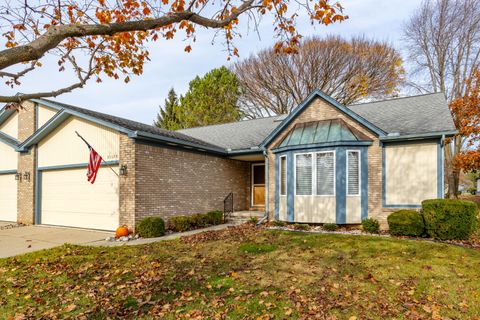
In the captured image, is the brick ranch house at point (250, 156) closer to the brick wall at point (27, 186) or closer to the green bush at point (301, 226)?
the brick wall at point (27, 186)

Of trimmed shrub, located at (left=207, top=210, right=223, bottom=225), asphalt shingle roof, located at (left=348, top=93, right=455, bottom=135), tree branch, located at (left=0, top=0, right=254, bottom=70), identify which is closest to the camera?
tree branch, located at (left=0, top=0, right=254, bottom=70)

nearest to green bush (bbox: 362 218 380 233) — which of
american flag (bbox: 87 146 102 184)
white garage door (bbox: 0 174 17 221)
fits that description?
american flag (bbox: 87 146 102 184)

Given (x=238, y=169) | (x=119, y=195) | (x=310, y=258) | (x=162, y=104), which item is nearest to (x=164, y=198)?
(x=119, y=195)

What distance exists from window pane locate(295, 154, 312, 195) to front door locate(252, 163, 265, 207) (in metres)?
5.01

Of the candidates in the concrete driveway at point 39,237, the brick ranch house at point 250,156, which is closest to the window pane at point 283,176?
the brick ranch house at point 250,156

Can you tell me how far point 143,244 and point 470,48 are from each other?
2618cm

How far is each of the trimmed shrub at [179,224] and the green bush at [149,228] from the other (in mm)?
1044

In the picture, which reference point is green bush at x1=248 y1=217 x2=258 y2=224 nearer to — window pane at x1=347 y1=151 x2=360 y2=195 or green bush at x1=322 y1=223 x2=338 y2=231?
green bush at x1=322 y1=223 x2=338 y2=231

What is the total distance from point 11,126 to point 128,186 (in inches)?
408

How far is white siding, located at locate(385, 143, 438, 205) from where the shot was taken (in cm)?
1112

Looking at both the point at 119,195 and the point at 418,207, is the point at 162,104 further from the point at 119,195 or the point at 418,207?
the point at 418,207

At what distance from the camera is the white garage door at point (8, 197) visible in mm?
15375

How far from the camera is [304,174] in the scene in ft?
40.1

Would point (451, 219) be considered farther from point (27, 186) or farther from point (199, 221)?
point (27, 186)
